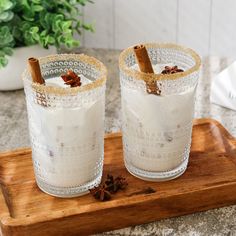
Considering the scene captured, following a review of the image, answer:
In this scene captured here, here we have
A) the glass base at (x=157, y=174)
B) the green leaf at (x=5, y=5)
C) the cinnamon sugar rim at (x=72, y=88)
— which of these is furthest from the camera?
the green leaf at (x=5, y=5)

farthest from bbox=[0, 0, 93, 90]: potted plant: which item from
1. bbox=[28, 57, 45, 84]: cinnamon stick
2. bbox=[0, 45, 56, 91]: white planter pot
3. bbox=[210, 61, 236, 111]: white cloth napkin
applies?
bbox=[28, 57, 45, 84]: cinnamon stick

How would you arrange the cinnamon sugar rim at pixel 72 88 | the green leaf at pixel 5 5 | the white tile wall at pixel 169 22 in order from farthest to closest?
1. the white tile wall at pixel 169 22
2. the green leaf at pixel 5 5
3. the cinnamon sugar rim at pixel 72 88

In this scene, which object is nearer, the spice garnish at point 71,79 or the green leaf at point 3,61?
the spice garnish at point 71,79

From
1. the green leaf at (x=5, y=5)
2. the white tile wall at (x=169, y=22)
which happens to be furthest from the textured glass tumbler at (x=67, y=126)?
the white tile wall at (x=169, y=22)

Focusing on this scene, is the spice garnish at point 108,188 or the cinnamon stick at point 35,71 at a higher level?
the cinnamon stick at point 35,71

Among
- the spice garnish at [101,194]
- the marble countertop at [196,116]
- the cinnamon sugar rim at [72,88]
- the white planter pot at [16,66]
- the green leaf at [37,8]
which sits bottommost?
the marble countertop at [196,116]

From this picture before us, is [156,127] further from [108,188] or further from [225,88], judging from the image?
[225,88]

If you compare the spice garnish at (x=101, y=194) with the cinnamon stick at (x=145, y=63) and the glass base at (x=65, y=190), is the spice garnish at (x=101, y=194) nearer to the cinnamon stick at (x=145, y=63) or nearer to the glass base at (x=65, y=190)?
the glass base at (x=65, y=190)
